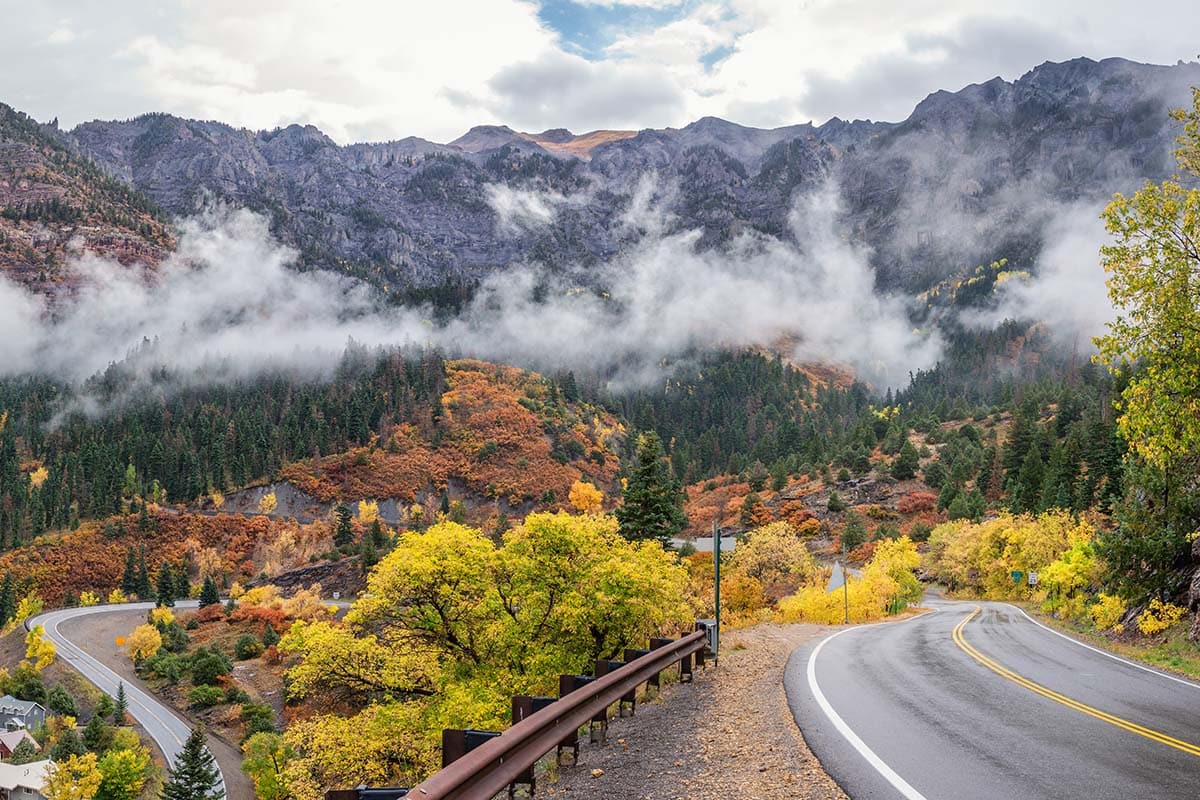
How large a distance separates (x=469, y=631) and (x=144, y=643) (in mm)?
74859

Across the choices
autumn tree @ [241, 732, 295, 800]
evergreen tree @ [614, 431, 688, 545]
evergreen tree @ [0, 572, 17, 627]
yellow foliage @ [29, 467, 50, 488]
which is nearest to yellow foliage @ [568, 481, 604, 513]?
autumn tree @ [241, 732, 295, 800]

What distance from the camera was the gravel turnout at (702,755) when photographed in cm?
681

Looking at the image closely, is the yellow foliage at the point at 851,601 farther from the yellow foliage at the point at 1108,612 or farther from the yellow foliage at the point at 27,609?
the yellow foliage at the point at 27,609

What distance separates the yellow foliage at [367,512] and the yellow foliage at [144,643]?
52.4 meters

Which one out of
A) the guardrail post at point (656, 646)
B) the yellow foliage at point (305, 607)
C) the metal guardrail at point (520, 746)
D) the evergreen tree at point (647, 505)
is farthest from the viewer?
the yellow foliage at point (305, 607)

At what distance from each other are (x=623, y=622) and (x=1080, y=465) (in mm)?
81923

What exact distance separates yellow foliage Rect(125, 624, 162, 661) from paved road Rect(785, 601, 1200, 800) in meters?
88.5

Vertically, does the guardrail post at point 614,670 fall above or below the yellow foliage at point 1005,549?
above

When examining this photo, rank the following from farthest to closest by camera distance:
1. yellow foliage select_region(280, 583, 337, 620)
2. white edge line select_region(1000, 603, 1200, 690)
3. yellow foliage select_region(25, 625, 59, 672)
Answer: yellow foliage select_region(280, 583, 337, 620)
yellow foliage select_region(25, 625, 59, 672)
white edge line select_region(1000, 603, 1200, 690)

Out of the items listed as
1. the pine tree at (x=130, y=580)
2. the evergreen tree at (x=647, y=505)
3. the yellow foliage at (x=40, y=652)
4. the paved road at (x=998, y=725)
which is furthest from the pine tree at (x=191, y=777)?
the pine tree at (x=130, y=580)

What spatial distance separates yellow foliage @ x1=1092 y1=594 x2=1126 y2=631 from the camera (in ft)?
83.4

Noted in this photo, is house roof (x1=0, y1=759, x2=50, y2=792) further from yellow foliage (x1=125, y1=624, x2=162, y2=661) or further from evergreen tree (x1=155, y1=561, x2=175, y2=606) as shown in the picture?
evergreen tree (x1=155, y1=561, x2=175, y2=606)

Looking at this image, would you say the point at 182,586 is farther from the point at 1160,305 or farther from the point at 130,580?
the point at 1160,305

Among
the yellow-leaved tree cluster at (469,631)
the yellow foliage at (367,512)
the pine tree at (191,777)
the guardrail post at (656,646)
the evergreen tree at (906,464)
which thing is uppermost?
the guardrail post at (656,646)
